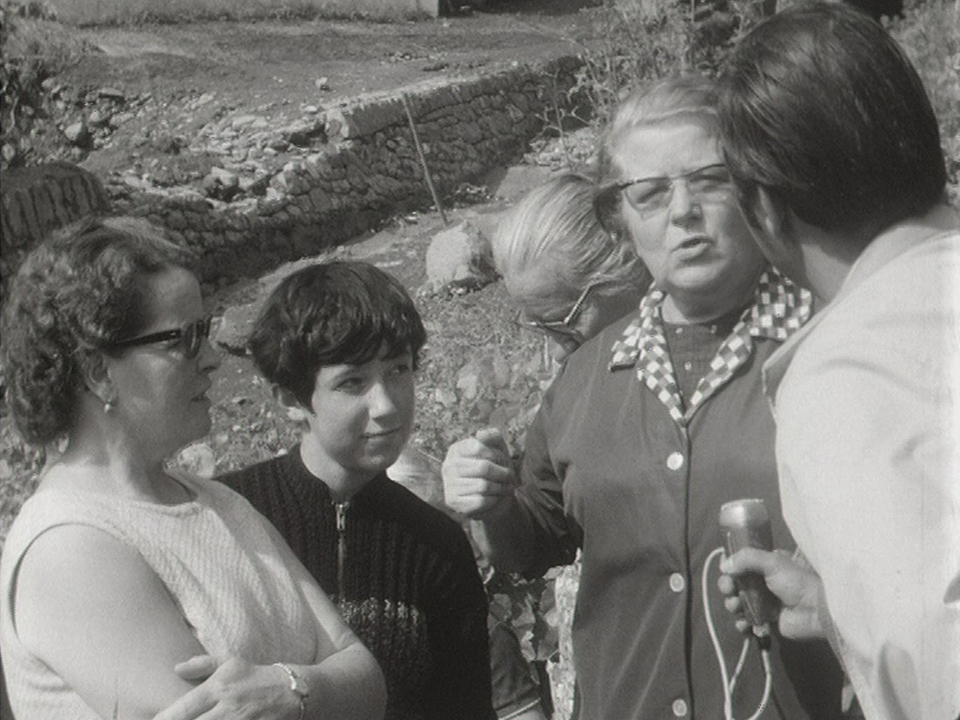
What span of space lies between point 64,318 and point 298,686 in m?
0.61

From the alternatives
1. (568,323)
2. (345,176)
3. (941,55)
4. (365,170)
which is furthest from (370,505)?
(365,170)

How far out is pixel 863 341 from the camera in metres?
1.57

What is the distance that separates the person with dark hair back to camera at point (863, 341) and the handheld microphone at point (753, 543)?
0.06 m

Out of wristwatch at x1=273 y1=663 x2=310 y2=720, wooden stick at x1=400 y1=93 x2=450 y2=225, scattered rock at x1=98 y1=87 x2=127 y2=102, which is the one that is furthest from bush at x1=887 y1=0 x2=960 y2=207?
scattered rock at x1=98 y1=87 x2=127 y2=102

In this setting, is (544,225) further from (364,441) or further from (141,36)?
(141,36)

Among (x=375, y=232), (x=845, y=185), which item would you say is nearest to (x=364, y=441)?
(x=845, y=185)

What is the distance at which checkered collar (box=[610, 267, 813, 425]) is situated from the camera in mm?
2445

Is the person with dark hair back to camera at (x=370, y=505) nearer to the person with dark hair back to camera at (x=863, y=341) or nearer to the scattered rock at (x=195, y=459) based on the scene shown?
the person with dark hair back to camera at (x=863, y=341)

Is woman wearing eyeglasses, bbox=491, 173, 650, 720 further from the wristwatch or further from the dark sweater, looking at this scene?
the wristwatch

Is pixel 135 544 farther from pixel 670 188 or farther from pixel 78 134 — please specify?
pixel 78 134

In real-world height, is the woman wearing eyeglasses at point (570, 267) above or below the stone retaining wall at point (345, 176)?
above

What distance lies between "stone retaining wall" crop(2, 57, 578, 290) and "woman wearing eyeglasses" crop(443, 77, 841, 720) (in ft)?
25.0

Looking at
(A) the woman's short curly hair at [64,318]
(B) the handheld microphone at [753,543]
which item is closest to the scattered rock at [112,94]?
(A) the woman's short curly hair at [64,318]

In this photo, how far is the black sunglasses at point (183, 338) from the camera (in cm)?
218
